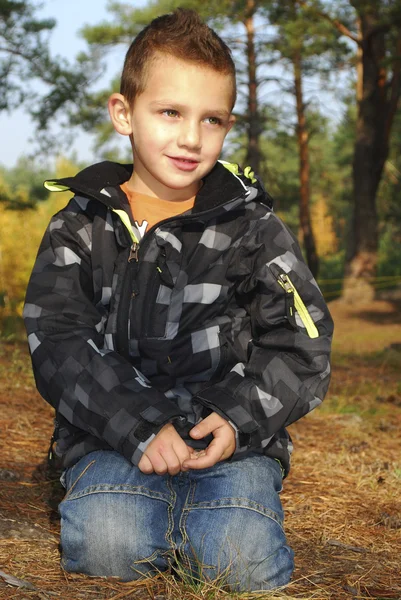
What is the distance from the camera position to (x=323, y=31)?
48.3ft

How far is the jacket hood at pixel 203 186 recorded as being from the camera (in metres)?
2.44

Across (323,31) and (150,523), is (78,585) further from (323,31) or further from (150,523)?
(323,31)

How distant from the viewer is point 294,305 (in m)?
2.35

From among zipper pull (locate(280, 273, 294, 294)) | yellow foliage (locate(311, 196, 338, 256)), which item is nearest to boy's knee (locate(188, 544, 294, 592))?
zipper pull (locate(280, 273, 294, 294))

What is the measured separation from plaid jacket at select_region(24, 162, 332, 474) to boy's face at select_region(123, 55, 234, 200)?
0.13m

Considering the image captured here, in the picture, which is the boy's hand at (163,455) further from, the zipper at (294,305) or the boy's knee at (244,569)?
the zipper at (294,305)

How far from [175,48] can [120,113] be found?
0.32 m

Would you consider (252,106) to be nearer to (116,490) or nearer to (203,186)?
(203,186)

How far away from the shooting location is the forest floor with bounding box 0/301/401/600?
6.81ft

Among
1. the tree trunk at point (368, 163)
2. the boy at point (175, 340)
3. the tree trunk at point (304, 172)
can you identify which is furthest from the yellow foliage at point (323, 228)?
the boy at point (175, 340)

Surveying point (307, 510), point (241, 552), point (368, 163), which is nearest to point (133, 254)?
point (241, 552)

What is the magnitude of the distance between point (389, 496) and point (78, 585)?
1.49 m

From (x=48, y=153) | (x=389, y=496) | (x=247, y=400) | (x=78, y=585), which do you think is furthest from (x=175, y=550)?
(x=48, y=153)

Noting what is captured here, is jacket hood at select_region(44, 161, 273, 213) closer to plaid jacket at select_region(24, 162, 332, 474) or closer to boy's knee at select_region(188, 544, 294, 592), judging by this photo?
plaid jacket at select_region(24, 162, 332, 474)
